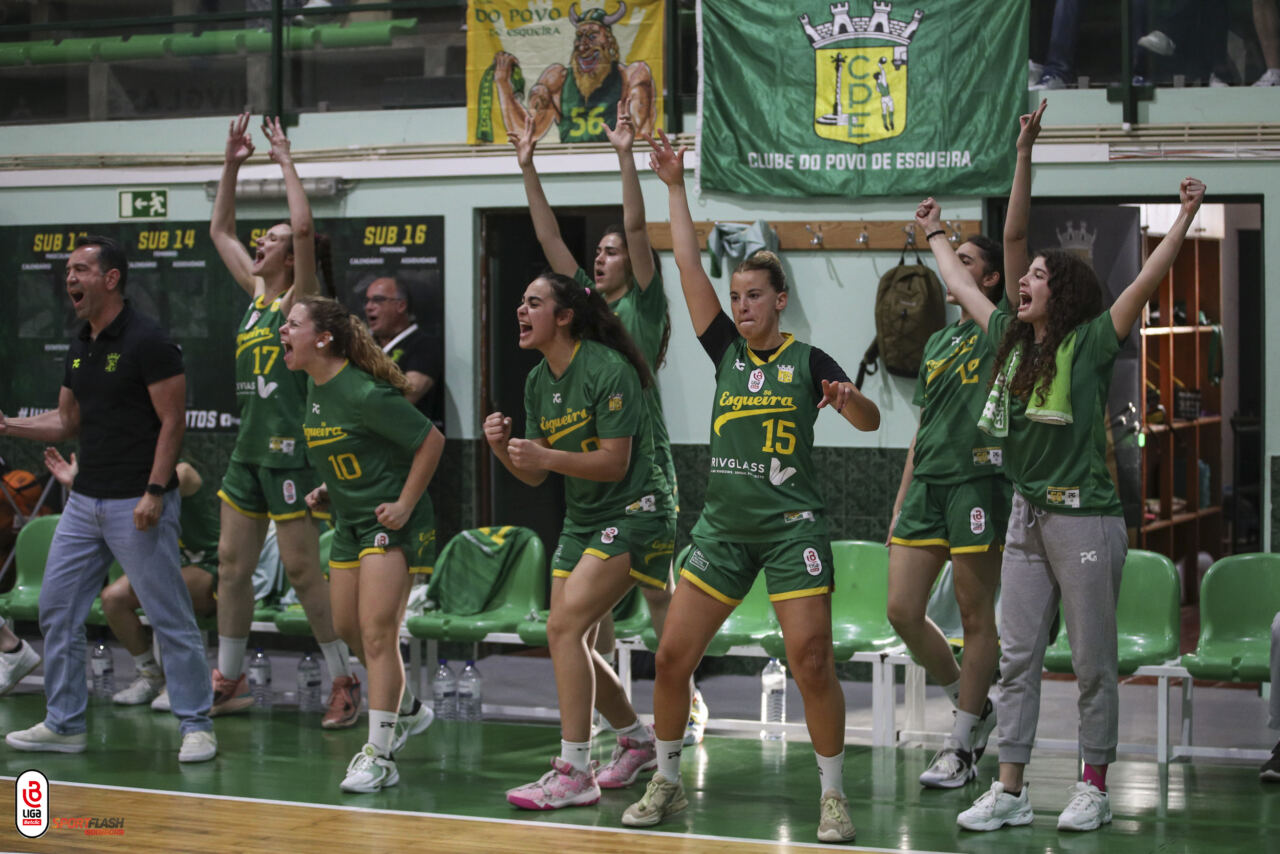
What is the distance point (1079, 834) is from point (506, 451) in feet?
7.56

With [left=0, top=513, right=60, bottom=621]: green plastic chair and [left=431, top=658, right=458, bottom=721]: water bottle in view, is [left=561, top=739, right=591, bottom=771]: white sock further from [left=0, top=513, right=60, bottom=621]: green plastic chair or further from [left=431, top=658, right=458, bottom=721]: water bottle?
[left=0, top=513, right=60, bottom=621]: green plastic chair

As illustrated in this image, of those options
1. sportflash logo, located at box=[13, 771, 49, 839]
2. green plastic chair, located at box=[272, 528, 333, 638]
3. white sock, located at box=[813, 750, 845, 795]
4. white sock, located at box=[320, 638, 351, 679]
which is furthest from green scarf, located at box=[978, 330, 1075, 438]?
green plastic chair, located at box=[272, 528, 333, 638]

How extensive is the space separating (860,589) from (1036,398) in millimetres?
2223

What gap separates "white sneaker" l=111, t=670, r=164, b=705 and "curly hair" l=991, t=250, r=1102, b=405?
4.48m

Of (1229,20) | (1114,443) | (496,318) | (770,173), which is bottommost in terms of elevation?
(1114,443)

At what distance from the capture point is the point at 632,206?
5.89 metres

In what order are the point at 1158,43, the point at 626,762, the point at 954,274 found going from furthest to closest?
the point at 1158,43 < the point at 626,762 < the point at 954,274

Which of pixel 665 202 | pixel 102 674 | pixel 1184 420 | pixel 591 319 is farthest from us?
pixel 1184 420

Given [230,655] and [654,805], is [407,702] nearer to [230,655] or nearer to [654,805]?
[230,655]

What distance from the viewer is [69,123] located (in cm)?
970

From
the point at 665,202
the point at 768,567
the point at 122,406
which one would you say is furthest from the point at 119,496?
the point at 665,202

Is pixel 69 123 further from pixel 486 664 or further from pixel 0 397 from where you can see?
pixel 486 664

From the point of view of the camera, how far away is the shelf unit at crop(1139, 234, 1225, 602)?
404 inches

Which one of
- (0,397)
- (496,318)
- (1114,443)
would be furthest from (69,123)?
(1114,443)
